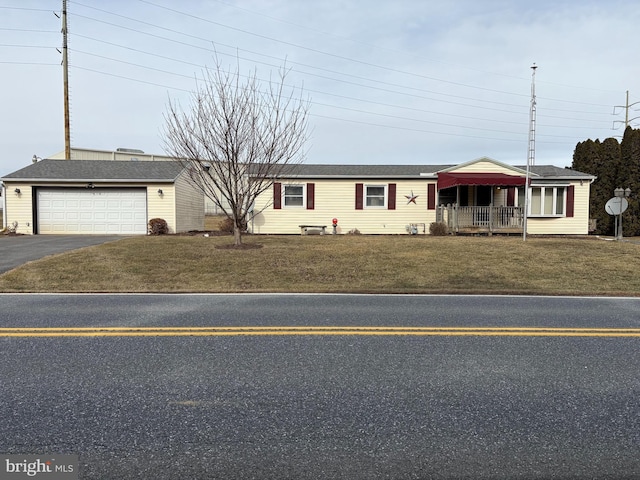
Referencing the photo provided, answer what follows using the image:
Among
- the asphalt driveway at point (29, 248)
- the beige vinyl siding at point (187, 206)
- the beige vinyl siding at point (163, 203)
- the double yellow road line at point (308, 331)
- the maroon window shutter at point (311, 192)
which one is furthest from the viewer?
the beige vinyl siding at point (187, 206)

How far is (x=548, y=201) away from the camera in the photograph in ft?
73.0

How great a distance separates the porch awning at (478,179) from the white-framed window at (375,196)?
277 centimetres

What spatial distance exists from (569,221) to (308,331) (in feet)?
69.2

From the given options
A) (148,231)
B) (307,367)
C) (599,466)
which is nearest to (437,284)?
(307,367)

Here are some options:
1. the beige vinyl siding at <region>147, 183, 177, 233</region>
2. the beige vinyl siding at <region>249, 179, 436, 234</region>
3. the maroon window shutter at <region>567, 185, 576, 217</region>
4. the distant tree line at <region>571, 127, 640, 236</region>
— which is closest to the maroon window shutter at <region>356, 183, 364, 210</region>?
the beige vinyl siding at <region>249, 179, 436, 234</region>

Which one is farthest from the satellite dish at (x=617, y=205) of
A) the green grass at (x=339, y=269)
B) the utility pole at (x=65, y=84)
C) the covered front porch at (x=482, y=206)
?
the utility pole at (x=65, y=84)

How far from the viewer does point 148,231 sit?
70.6 feet

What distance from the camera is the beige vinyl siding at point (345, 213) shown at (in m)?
22.2

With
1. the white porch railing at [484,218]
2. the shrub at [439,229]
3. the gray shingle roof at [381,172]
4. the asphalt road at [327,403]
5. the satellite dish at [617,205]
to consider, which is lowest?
the asphalt road at [327,403]

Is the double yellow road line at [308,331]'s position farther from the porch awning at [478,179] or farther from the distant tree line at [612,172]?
the distant tree line at [612,172]

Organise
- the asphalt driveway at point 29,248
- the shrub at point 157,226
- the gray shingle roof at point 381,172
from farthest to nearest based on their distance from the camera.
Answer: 1. the gray shingle roof at point 381,172
2. the shrub at point 157,226
3. the asphalt driveway at point 29,248

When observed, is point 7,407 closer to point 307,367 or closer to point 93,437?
point 93,437

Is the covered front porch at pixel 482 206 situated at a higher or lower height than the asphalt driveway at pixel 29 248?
higher

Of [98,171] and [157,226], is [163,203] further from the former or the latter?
[98,171]
